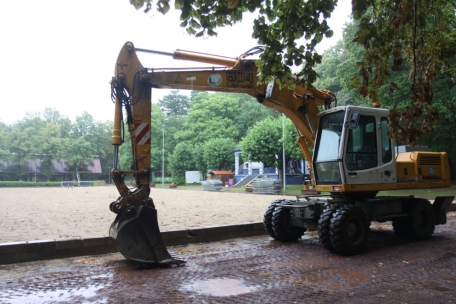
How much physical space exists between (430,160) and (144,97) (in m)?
6.73

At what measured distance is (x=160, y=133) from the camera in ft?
247

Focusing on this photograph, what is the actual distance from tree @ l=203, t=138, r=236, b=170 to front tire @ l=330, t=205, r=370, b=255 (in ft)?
162

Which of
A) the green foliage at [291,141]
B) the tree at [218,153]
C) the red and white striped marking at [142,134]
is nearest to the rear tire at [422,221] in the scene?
the red and white striped marking at [142,134]

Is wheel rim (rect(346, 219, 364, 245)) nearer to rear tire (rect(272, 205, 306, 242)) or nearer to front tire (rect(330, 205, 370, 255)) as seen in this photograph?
front tire (rect(330, 205, 370, 255))

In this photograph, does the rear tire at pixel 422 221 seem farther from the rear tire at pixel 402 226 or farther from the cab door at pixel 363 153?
the cab door at pixel 363 153

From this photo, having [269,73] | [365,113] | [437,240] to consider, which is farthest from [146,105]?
[437,240]

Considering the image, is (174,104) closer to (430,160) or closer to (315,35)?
(430,160)

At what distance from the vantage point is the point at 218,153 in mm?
57000

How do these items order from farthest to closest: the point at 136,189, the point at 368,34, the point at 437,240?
the point at 437,240
the point at 136,189
the point at 368,34

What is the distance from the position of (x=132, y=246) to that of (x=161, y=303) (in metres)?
1.85

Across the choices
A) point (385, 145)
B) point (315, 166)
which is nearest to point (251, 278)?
point (315, 166)

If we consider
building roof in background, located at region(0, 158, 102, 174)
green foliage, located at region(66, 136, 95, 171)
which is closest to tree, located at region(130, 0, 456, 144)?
green foliage, located at region(66, 136, 95, 171)

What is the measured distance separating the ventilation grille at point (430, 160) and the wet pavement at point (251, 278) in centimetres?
195

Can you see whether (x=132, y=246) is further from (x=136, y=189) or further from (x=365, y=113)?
(x=365, y=113)
